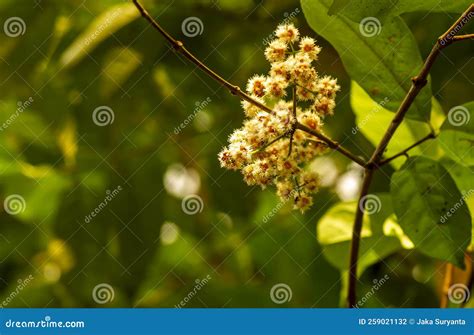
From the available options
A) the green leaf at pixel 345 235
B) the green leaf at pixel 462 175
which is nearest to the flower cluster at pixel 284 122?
the green leaf at pixel 462 175

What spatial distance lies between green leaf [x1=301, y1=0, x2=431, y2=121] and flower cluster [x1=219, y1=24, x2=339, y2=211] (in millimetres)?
139

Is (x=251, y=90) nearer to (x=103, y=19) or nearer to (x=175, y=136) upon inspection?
(x=103, y=19)

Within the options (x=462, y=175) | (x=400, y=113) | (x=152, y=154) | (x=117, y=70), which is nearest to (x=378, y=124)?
(x=462, y=175)

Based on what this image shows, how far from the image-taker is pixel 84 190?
193cm

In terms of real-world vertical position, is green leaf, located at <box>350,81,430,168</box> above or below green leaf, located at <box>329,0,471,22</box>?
below

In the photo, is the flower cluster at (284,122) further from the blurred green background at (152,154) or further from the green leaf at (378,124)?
the blurred green background at (152,154)

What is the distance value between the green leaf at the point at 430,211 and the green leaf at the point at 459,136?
0.07 metres

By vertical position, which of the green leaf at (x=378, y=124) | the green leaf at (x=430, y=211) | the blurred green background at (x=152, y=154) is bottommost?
the blurred green background at (x=152, y=154)

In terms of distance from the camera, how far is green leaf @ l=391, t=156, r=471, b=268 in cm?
121

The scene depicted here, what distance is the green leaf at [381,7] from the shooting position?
42.7 inches

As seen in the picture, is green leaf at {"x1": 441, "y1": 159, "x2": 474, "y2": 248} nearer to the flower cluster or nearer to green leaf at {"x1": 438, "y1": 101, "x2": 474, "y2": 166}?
green leaf at {"x1": 438, "y1": 101, "x2": 474, "y2": 166}

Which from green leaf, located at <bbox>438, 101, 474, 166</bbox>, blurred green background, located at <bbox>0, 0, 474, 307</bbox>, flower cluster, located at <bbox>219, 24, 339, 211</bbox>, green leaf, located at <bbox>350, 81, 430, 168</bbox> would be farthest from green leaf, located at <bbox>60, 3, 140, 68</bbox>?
green leaf, located at <bbox>438, 101, 474, 166</bbox>
